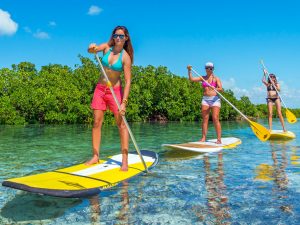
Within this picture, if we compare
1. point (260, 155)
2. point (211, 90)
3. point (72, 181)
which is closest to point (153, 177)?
point (72, 181)

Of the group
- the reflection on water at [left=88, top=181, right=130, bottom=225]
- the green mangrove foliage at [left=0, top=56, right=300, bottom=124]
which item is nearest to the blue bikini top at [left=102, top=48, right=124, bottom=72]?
the reflection on water at [left=88, top=181, right=130, bottom=225]

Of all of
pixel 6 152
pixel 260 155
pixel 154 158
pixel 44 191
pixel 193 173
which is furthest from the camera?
pixel 6 152

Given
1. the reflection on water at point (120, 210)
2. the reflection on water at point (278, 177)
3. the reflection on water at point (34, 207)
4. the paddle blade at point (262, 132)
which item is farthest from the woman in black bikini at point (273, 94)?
the reflection on water at point (34, 207)

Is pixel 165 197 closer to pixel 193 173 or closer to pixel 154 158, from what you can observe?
pixel 193 173

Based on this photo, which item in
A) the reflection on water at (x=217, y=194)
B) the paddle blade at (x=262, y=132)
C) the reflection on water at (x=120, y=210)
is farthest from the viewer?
the paddle blade at (x=262, y=132)

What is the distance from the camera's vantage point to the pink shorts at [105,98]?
5.72m

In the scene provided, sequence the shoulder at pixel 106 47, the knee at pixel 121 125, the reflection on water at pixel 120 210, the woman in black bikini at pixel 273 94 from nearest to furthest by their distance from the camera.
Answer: the reflection on water at pixel 120 210 → the knee at pixel 121 125 → the shoulder at pixel 106 47 → the woman in black bikini at pixel 273 94

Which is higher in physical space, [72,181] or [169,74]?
[169,74]

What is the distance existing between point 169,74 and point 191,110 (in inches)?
272

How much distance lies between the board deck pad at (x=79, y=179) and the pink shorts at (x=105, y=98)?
3.47 ft

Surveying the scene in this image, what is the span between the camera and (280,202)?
4.18 metres

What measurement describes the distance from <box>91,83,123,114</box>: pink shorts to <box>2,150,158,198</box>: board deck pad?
1058mm

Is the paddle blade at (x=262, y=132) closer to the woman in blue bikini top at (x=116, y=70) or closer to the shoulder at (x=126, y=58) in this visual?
the woman in blue bikini top at (x=116, y=70)

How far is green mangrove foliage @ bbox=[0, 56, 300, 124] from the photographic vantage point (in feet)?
107
